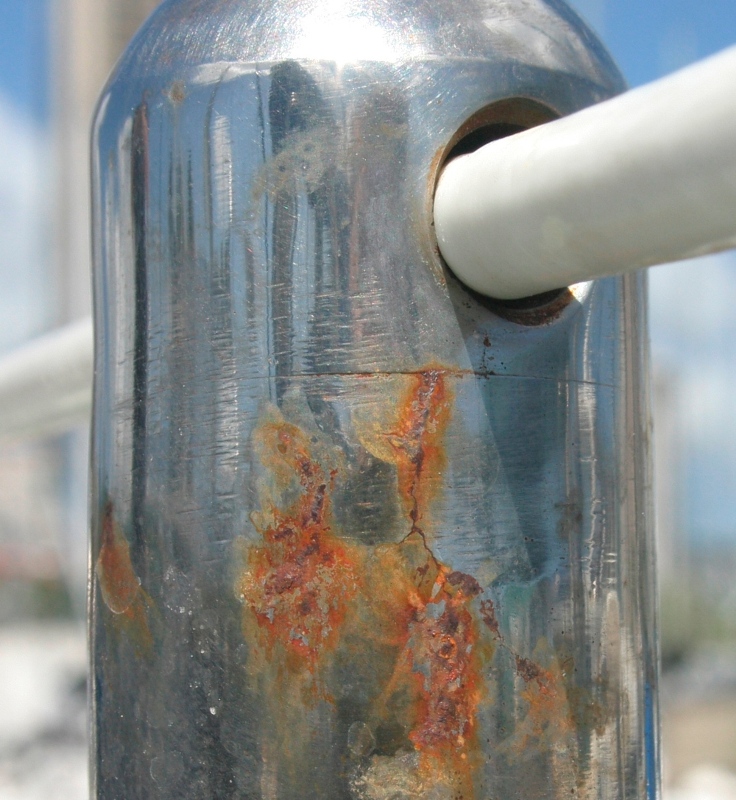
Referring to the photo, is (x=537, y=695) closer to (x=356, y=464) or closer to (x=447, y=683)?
(x=447, y=683)

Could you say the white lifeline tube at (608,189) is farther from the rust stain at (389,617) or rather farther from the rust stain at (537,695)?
the rust stain at (537,695)

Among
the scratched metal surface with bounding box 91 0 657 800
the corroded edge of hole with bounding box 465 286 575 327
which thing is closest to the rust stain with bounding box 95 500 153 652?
the scratched metal surface with bounding box 91 0 657 800

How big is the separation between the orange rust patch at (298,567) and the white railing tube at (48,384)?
22.8 inches

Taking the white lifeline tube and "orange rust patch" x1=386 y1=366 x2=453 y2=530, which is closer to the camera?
the white lifeline tube

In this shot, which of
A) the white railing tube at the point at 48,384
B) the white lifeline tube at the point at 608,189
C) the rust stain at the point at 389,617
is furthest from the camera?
the white railing tube at the point at 48,384

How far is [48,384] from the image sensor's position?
5.82 ft

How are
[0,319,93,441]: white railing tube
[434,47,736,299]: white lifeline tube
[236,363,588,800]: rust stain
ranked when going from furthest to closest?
[0,319,93,441]: white railing tube → [236,363,588,800]: rust stain → [434,47,736,299]: white lifeline tube

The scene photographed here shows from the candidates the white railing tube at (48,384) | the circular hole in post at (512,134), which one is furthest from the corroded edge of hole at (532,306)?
the white railing tube at (48,384)

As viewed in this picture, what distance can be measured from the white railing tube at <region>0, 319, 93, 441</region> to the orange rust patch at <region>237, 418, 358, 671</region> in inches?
22.8

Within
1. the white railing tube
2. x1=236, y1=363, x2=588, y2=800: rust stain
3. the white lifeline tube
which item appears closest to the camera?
the white lifeline tube

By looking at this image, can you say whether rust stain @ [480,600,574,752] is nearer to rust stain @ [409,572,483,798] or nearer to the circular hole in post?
rust stain @ [409,572,483,798]

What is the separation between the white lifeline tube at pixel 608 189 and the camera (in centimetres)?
76

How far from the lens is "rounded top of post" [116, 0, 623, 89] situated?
1058 millimetres

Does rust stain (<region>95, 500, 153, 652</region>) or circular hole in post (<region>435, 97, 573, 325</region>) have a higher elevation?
circular hole in post (<region>435, 97, 573, 325</region>)
